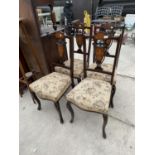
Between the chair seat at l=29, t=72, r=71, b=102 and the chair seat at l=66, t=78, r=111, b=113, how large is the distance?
0.51ft

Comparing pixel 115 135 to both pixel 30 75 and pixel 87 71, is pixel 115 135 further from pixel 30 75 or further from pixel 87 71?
pixel 30 75

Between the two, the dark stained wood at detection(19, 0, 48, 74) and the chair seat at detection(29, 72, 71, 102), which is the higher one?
the dark stained wood at detection(19, 0, 48, 74)

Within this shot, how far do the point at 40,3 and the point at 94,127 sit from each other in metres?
1.55

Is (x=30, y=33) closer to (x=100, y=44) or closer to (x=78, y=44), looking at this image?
(x=78, y=44)

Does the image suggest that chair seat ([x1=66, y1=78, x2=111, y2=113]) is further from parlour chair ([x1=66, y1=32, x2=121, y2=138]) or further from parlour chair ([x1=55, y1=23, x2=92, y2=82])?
parlour chair ([x1=55, y1=23, x2=92, y2=82])

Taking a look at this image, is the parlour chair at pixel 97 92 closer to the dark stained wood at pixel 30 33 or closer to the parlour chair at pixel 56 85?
the parlour chair at pixel 56 85

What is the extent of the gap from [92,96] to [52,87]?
0.47 meters

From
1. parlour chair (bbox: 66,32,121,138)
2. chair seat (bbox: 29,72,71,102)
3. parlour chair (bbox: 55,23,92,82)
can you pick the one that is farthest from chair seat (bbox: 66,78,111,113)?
parlour chair (bbox: 55,23,92,82)

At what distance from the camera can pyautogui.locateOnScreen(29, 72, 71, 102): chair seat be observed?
1.45 metres

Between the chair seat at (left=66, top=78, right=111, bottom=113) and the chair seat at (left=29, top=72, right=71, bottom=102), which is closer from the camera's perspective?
the chair seat at (left=66, top=78, right=111, bottom=113)

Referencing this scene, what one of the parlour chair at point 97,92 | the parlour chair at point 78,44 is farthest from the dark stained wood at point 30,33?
the parlour chair at point 97,92

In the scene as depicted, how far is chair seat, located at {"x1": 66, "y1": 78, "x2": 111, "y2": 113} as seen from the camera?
4.09ft

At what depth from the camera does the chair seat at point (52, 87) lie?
4.76ft
